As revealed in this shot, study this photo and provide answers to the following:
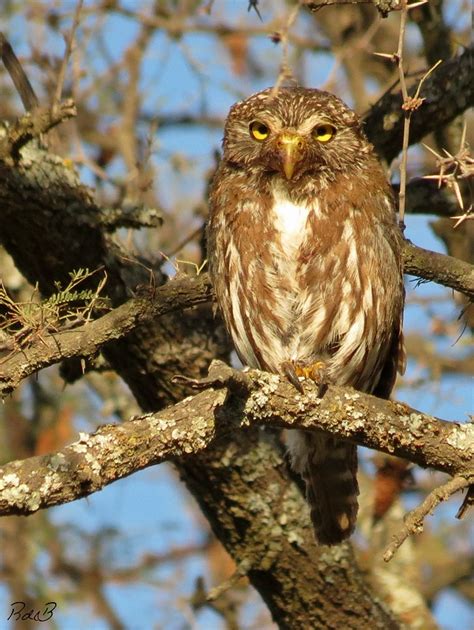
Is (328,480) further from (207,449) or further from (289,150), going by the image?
(289,150)

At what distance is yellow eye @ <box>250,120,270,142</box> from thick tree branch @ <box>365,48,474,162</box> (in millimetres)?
756

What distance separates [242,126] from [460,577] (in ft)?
10.9

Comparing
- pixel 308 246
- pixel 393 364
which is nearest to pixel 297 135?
pixel 308 246

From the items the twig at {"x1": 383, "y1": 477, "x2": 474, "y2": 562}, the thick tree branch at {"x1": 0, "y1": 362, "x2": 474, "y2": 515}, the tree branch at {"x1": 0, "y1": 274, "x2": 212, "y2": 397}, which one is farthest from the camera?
the tree branch at {"x1": 0, "y1": 274, "x2": 212, "y2": 397}

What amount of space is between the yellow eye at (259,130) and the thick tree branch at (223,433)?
1545 millimetres

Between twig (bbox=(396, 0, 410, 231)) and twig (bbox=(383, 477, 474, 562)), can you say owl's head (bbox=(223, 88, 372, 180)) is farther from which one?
twig (bbox=(383, 477, 474, 562))

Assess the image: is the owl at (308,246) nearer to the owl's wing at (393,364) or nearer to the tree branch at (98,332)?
the owl's wing at (393,364)

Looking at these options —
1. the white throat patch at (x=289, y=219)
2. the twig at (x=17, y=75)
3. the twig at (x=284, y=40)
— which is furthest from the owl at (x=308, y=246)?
the twig at (x=17, y=75)

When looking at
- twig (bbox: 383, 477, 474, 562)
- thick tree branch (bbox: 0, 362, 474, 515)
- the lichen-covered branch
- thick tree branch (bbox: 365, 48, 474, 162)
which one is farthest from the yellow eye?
twig (bbox: 383, 477, 474, 562)

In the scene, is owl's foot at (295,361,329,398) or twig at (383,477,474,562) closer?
twig at (383,477,474,562)

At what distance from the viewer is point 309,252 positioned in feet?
16.1

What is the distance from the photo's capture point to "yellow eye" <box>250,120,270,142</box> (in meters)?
5.22

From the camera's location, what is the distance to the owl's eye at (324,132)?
17.1ft

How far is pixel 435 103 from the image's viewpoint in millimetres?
5492
